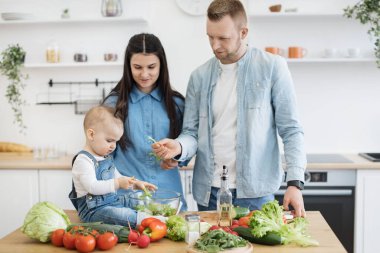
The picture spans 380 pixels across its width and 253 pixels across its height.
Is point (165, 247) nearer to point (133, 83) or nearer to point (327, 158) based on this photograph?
point (133, 83)

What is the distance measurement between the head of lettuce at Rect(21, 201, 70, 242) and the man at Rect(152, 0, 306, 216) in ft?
1.76

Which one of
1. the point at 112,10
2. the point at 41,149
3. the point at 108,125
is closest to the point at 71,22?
the point at 112,10

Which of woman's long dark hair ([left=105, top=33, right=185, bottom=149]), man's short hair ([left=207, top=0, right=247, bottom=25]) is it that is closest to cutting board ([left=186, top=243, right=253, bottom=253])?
woman's long dark hair ([left=105, top=33, right=185, bottom=149])

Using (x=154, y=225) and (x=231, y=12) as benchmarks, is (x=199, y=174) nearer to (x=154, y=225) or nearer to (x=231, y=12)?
(x=154, y=225)

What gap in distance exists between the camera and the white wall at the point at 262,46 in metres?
4.16

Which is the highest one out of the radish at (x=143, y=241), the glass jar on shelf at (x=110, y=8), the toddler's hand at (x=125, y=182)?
the glass jar on shelf at (x=110, y=8)

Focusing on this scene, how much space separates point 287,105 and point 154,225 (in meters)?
0.85

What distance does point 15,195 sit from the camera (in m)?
3.82

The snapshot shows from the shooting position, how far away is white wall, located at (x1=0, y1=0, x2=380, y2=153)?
4156mm

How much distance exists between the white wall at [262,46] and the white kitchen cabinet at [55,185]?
25.5 inches

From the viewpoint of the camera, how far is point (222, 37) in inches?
88.0

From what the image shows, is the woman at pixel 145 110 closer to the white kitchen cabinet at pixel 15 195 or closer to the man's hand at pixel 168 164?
the man's hand at pixel 168 164

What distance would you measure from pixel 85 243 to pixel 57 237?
14cm

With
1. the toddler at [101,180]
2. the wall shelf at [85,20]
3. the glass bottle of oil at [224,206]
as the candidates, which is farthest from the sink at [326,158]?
the toddler at [101,180]
